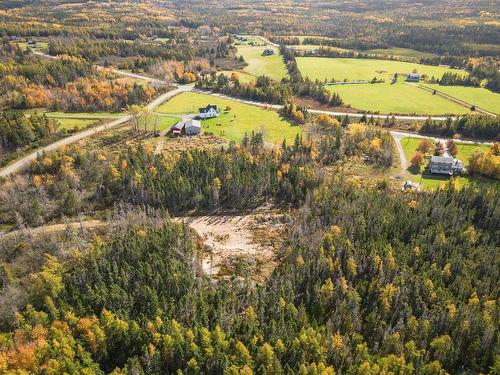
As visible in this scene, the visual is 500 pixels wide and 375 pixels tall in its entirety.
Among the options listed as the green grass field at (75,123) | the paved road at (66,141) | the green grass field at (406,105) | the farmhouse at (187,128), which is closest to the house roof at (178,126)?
the farmhouse at (187,128)

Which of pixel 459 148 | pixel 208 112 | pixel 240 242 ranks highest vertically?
pixel 208 112

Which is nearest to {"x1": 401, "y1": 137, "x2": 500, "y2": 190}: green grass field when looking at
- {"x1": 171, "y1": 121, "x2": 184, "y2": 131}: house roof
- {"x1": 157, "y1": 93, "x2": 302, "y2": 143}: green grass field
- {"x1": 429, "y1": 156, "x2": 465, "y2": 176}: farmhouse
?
{"x1": 429, "y1": 156, "x2": 465, "y2": 176}: farmhouse

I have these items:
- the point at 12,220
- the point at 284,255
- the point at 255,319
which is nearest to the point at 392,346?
the point at 255,319

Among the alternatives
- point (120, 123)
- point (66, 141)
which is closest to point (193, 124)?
point (120, 123)

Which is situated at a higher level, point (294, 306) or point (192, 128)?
point (192, 128)

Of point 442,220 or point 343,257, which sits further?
point 442,220

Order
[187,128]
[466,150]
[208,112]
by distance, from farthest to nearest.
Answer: [208,112]
[187,128]
[466,150]

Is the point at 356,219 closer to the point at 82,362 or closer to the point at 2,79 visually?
the point at 82,362

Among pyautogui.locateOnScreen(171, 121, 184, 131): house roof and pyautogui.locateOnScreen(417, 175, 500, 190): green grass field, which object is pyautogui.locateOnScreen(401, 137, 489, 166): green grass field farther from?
pyautogui.locateOnScreen(171, 121, 184, 131): house roof

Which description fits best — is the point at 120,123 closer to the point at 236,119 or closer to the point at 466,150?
the point at 236,119
